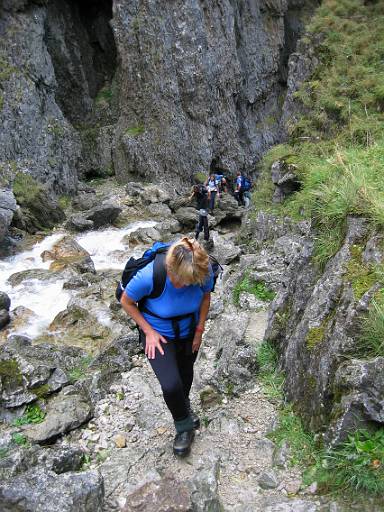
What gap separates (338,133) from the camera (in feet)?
45.3

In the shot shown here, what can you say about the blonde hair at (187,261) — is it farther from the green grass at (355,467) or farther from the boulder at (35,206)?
the boulder at (35,206)

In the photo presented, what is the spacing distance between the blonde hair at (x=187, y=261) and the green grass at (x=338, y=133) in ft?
7.09

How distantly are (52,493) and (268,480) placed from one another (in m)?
2.00

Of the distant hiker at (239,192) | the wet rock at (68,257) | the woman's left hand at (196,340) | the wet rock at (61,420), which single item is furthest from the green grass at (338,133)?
the wet rock at (68,257)

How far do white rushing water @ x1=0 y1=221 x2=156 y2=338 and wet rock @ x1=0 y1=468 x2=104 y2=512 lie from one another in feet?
24.8

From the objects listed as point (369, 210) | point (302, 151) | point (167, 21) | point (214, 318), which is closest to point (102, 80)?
point (167, 21)

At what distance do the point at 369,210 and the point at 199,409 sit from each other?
3246 mm

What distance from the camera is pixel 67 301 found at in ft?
44.3

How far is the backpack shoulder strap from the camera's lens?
3752 millimetres

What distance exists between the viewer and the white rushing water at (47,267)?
12.6m

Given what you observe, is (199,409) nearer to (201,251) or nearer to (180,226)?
(201,251)

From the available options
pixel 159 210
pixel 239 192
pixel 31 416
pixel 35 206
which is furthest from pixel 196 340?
pixel 159 210

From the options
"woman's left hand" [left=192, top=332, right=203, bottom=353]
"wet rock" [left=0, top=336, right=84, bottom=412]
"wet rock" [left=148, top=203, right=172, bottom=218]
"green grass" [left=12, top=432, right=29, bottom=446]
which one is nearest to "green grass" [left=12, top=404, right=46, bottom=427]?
"wet rock" [left=0, top=336, right=84, bottom=412]

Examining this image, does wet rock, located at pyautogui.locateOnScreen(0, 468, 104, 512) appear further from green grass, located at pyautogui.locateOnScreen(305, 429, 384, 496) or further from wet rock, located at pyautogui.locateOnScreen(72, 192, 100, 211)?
wet rock, located at pyautogui.locateOnScreen(72, 192, 100, 211)
